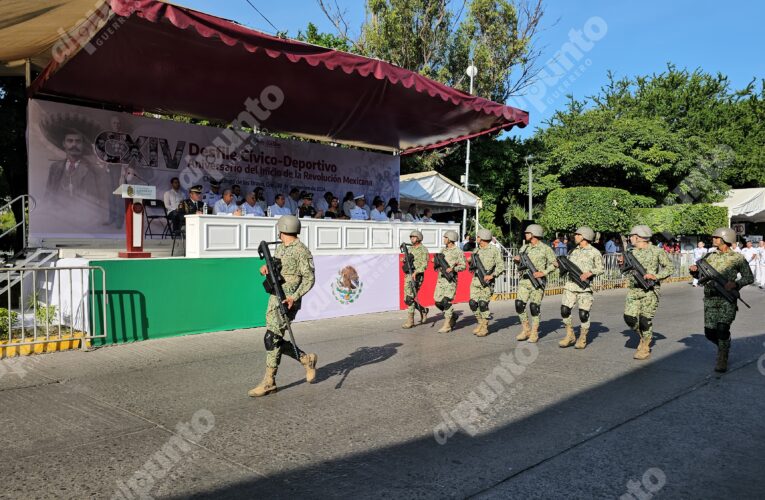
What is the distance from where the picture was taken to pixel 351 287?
12.5 metres

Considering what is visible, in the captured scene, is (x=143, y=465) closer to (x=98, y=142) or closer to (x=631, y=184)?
(x=98, y=142)

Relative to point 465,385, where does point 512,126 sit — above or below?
above

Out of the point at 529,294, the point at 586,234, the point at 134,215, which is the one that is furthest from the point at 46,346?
the point at 586,234

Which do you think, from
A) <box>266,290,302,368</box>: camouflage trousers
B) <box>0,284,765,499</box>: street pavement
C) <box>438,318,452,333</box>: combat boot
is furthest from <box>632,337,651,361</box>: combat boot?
<box>266,290,302,368</box>: camouflage trousers

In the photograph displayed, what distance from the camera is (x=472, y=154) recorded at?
85.6ft

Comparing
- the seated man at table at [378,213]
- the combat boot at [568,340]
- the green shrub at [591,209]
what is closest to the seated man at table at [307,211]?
the seated man at table at [378,213]

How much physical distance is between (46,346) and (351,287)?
6133mm

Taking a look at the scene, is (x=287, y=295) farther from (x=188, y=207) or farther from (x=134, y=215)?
(x=188, y=207)

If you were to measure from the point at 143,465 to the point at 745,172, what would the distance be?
43848 millimetres

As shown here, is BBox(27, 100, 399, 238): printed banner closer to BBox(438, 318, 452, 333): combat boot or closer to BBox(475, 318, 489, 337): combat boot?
BBox(438, 318, 452, 333): combat boot

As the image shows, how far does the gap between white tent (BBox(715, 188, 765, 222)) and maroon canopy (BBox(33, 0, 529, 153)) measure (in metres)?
22.9

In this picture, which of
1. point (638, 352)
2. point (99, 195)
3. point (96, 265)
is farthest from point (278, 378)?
point (99, 195)

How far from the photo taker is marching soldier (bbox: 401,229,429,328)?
10828 mm

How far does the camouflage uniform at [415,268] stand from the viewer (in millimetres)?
10828
